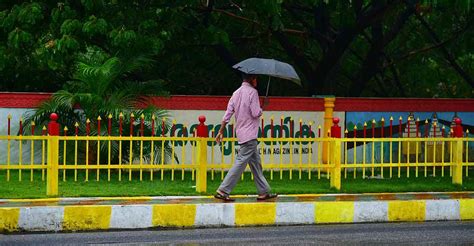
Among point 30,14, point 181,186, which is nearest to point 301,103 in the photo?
point 181,186

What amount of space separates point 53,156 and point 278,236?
3159mm

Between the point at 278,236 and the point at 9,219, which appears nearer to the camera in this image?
the point at 278,236

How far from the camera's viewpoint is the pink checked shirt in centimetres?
1044

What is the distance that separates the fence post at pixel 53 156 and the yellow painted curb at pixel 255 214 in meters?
2.27

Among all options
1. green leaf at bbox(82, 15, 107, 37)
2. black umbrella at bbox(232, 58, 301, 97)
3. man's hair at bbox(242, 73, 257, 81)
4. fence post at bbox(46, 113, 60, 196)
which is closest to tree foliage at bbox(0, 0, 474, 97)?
green leaf at bbox(82, 15, 107, 37)

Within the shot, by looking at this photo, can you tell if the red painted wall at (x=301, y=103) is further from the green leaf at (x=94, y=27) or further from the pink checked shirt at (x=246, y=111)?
the pink checked shirt at (x=246, y=111)

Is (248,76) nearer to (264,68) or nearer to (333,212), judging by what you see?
(264,68)

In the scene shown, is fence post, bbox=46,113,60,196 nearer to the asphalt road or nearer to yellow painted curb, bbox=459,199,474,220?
the asphalt road

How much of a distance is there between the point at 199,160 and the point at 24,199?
2221 mm

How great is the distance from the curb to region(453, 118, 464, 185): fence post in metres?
1.71

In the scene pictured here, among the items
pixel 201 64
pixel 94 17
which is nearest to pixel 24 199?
pixel 94 17

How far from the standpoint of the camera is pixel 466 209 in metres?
11.0

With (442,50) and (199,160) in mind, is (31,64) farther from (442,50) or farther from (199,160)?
(442,50)

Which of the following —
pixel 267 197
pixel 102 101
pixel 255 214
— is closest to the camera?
pixel 255 214
